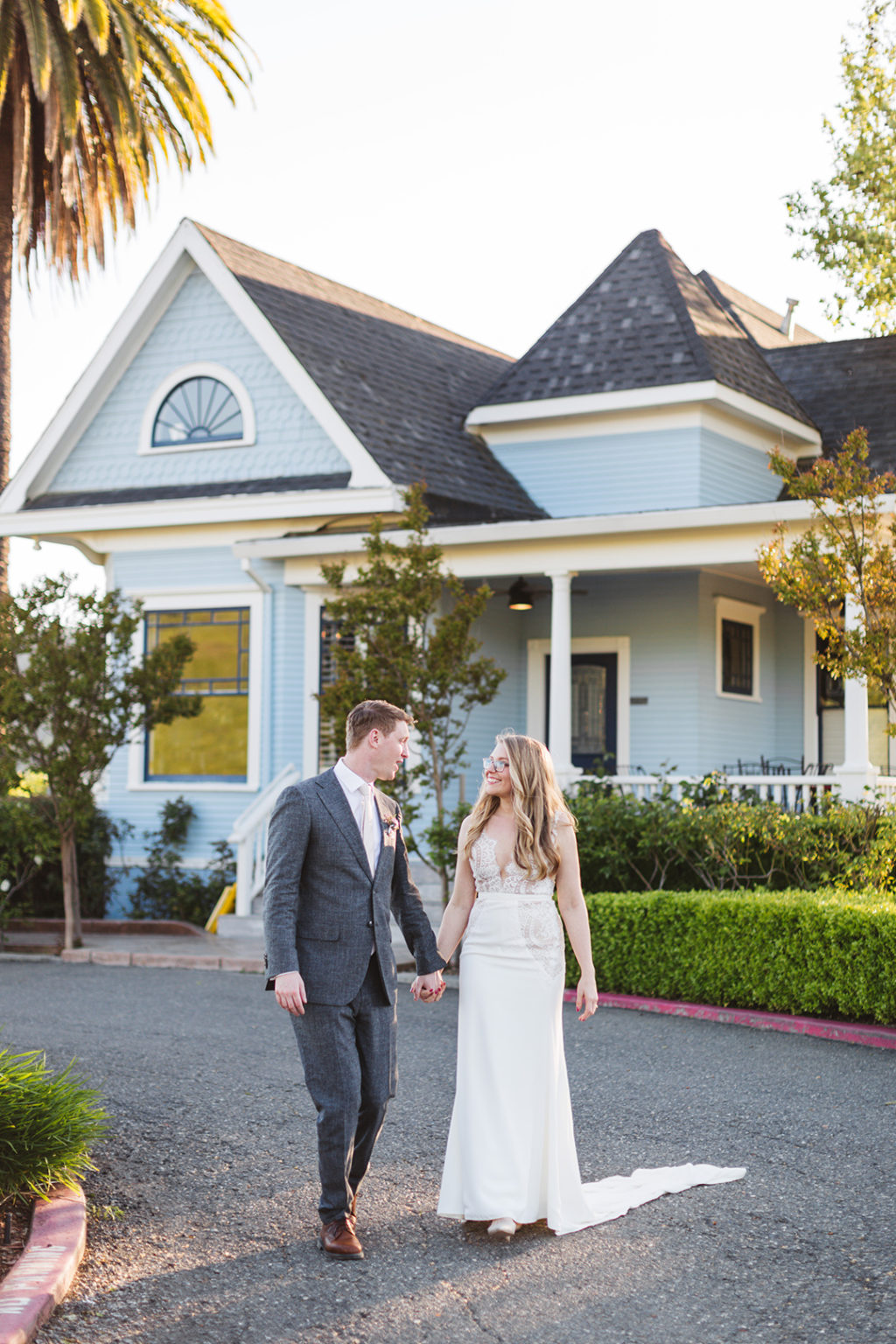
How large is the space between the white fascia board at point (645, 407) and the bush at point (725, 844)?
5.08 meters

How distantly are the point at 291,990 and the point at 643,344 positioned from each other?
1386 cm

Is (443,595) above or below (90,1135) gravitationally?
above

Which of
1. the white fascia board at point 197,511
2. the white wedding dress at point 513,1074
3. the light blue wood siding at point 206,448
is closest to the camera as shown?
the white wedding dress at point 513,1074

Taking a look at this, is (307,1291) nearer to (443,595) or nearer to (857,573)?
(857,573)

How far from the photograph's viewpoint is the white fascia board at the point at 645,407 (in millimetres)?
16422

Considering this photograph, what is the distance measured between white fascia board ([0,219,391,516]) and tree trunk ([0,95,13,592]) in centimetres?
44

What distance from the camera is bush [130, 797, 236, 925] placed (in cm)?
1656

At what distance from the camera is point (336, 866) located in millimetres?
5199

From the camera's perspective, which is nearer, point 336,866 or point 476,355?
point 336,866

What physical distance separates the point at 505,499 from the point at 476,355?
5.19 meters

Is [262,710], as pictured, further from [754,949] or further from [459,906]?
[459,906]

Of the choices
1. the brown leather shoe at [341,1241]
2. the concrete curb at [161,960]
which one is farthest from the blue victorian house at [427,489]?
the brown leather shoe at [341,1241]

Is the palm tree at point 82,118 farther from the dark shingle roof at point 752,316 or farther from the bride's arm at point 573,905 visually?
the bride's arm at point 573,905

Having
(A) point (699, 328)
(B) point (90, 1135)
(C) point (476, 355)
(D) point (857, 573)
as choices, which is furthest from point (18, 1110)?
(C) point (476, 355)
